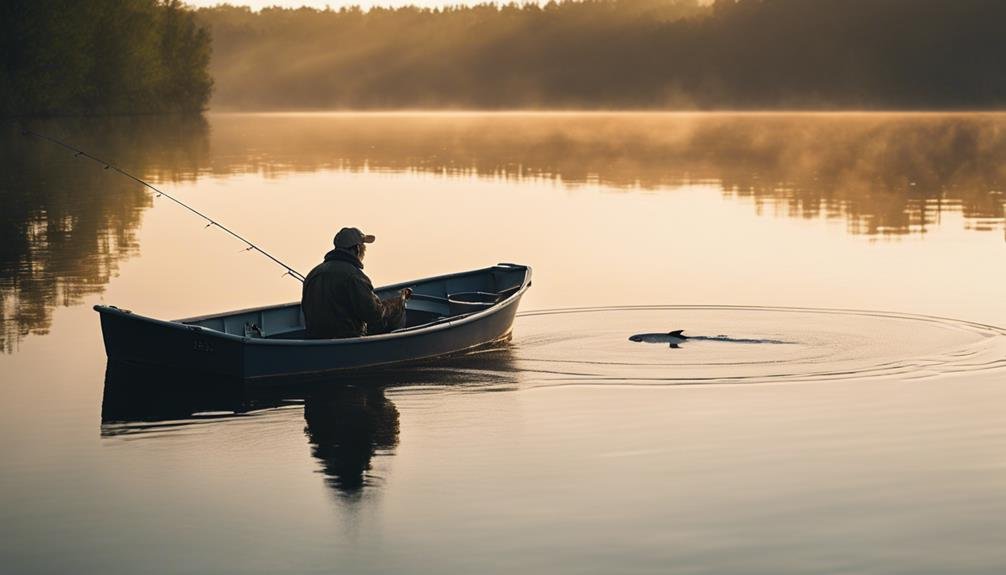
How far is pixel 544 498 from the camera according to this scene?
11234 mm

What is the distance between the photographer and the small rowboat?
15531mm

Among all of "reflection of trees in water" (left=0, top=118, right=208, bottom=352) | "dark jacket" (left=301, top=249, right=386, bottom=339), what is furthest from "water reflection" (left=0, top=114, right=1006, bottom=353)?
"dark jacket" (left=301, top=249, right=386, bottom=339)

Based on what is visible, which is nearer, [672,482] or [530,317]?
[672,482]

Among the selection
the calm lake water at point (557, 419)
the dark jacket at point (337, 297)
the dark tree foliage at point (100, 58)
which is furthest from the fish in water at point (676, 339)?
the dark tree foliage at point (100, 58)

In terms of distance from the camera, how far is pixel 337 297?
16094 millimetres

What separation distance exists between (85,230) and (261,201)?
8.52 metres

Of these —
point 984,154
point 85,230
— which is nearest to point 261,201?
point 85,230

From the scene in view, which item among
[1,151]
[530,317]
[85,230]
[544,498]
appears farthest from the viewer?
[1,151]

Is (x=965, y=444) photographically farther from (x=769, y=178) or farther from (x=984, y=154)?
(x=984, y=154)

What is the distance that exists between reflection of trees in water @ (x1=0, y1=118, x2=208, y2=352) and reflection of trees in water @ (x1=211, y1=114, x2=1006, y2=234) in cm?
413

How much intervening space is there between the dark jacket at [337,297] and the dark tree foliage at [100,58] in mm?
77209

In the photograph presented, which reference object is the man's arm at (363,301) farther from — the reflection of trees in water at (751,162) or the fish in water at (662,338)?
the reflection of trees in water at (751,162)

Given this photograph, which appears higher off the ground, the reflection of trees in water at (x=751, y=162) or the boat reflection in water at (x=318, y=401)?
the reflection of trees in water at (x=751, y=162)

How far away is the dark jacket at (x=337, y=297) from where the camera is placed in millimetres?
16047
